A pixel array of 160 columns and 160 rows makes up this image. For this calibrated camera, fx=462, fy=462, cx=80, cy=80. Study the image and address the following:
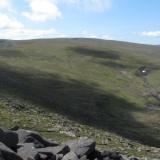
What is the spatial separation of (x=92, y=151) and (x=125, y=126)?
7164 cm

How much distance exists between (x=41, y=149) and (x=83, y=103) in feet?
314

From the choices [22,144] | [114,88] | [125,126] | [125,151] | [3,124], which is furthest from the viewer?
[114,88]

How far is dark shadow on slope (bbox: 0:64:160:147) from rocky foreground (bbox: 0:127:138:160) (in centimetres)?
5366

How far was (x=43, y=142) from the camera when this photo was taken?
37.4 meters

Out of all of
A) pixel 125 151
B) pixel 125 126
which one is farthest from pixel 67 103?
pixel 125 151

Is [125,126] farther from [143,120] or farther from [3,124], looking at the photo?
[3,124]

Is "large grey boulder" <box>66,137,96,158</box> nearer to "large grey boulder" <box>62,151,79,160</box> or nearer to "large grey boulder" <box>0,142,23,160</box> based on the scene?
"large grey boulder" <box>62,151,79,160</box>

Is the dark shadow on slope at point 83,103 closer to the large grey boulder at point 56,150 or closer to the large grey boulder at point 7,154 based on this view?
the large grey boulder at point 56,150

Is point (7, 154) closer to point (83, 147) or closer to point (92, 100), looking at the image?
point (83, 147)

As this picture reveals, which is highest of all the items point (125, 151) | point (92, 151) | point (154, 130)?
point (92, 151)

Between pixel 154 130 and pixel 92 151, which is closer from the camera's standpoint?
pixel 92 151

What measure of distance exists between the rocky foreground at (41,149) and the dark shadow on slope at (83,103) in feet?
176

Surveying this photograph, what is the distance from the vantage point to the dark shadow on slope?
100719mm

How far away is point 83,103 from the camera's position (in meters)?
130
